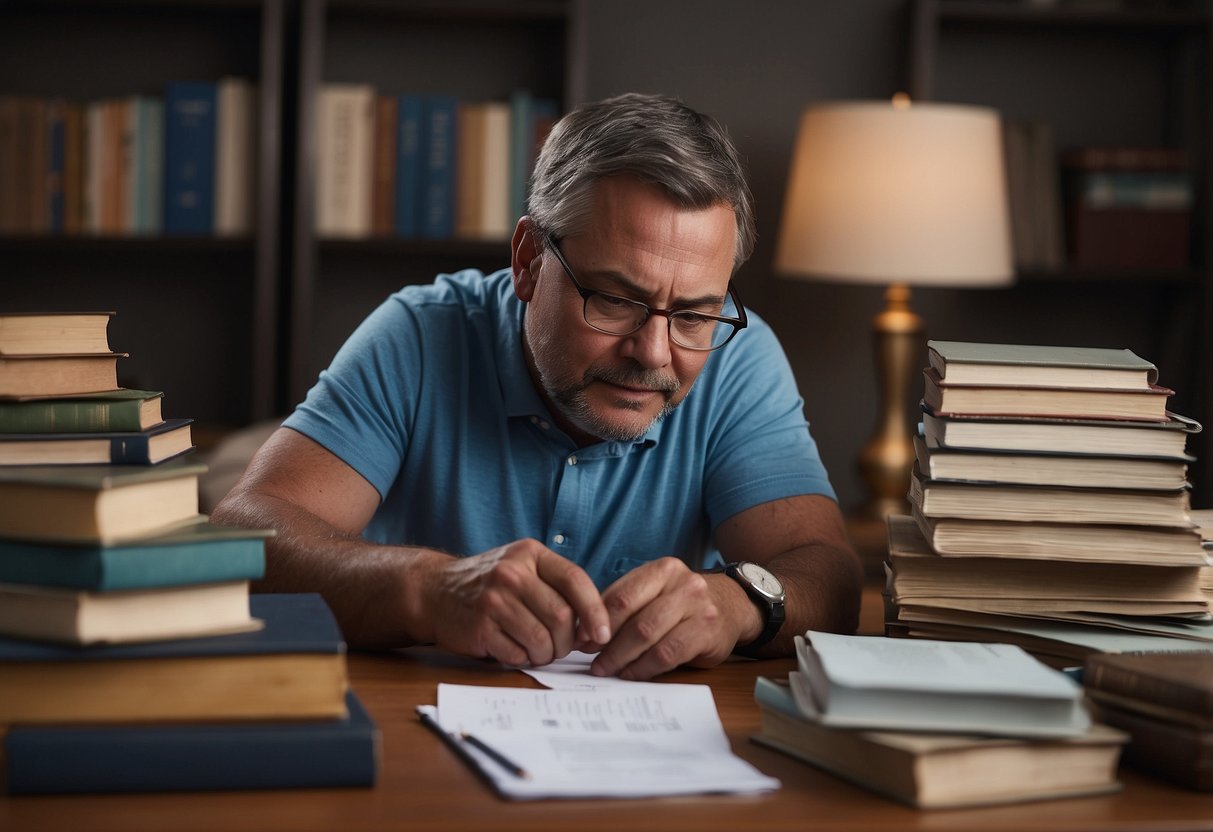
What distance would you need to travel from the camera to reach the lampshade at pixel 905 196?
2879mm

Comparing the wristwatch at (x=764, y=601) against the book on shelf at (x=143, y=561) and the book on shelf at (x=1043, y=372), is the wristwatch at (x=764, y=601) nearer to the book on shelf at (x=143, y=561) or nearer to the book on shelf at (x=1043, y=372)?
the book on shelf at (x=1043, y=372)

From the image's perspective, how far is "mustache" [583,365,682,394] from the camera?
1.58 m

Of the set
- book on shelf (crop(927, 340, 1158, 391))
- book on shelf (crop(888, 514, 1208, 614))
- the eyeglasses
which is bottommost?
book on shelf (crop(888, 514, 1208, 614))

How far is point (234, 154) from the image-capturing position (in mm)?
3146

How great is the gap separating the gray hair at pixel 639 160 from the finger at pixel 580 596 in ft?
1.73

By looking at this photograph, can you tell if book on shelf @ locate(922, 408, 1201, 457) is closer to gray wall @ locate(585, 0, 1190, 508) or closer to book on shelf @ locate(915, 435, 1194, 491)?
book on shelf @ locate(915, 435, 1194, 491)

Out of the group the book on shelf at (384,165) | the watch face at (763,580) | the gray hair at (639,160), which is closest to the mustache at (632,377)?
the gray hair at (639,160)

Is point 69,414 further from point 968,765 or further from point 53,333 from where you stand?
point 968,765

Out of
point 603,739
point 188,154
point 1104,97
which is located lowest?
point 603,739

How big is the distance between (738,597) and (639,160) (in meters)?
0.53

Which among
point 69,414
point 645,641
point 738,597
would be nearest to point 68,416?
point 69,414

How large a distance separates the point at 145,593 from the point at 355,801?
0.20 m

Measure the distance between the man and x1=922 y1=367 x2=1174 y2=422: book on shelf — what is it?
0.28m

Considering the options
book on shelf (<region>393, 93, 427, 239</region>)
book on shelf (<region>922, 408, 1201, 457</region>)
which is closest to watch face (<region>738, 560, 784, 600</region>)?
book on shelf (<region>922, 408, 1201, 457</region>)
